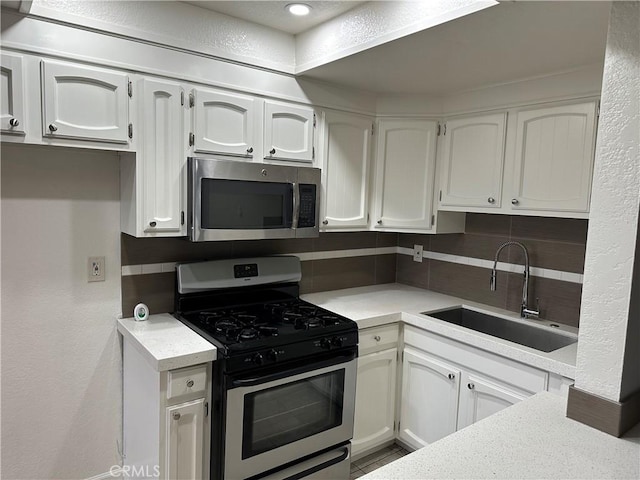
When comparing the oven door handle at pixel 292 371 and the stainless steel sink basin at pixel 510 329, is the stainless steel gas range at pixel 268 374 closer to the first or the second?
the oven door handle at pixel 292 371

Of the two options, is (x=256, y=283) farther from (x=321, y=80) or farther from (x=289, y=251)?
(x=321, y=80)

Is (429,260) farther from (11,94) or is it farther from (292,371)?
(11,94)

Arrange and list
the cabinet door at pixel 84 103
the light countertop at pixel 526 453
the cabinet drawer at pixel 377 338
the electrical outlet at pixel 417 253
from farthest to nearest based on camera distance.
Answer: the electrical outlet at pixel 417 253 → the cabinet drawer at pixel 377 338 → the cabinet door at pixel 84 103 → the light countertop at pixel 526 453

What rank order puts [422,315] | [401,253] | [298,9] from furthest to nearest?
[401,253] → [422,315] → [298,9]

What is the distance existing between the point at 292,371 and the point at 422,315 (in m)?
0.84

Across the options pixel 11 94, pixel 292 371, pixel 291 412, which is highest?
pixel 11 94

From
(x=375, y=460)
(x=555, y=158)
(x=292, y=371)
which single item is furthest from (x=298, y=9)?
(x=375, y=460)

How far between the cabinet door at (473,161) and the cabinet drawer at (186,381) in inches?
67.0

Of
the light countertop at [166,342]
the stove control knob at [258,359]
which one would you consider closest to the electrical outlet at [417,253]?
the stove control knob at [258,359]

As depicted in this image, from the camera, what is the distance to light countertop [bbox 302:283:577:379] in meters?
1.95

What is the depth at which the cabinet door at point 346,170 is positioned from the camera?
2.60 metres

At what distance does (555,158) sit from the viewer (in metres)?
2.20

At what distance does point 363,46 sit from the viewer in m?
2.00

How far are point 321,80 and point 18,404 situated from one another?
7.15ft
